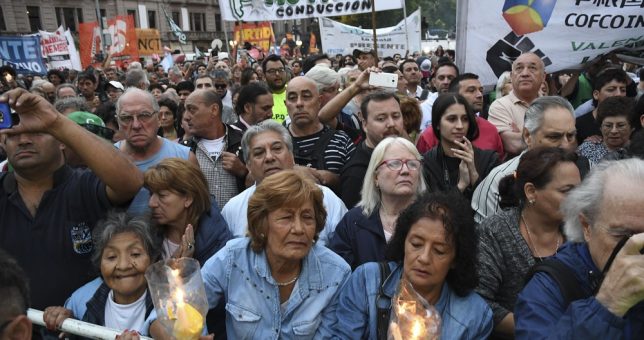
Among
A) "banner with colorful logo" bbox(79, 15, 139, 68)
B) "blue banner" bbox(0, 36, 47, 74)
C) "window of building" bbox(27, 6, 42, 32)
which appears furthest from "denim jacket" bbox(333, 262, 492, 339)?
"window of building" bbox(27, 6, 42, 32)

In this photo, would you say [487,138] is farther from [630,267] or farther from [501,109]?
A: [630,267]

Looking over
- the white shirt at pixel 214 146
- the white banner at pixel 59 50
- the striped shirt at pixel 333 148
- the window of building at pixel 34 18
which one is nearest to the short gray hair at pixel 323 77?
the striped shirt at pixel 333 148

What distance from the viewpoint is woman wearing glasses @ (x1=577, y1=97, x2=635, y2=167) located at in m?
4.18

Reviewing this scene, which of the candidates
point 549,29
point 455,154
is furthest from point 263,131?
point 549,29

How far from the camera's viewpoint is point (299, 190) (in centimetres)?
251

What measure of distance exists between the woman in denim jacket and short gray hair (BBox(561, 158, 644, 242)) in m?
1.01

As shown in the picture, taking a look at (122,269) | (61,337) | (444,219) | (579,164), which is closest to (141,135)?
(122,269)

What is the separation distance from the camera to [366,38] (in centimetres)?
1434

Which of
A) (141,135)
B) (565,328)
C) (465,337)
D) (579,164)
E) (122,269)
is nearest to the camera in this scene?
(565,328)

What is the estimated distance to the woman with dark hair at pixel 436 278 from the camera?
7.25 feet

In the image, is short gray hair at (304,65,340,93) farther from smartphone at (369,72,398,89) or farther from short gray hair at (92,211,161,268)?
short gray hair at (92,211,161,268)

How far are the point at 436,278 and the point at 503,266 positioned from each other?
503 millimetres

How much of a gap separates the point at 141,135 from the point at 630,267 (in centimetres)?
327

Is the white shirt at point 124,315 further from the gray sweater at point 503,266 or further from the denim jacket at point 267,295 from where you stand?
the gray sweater at point 503,266
